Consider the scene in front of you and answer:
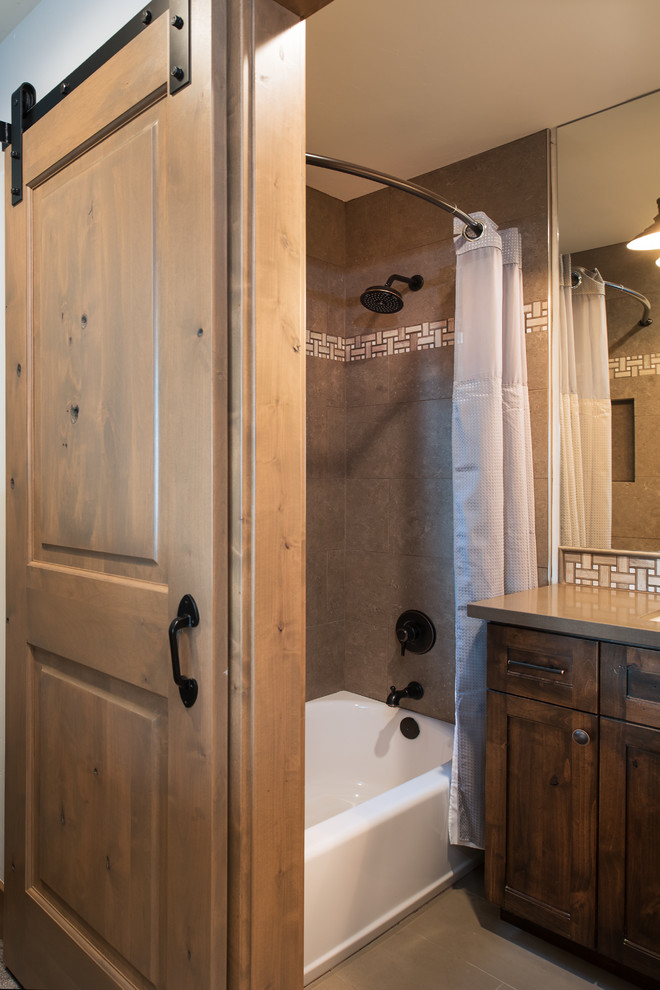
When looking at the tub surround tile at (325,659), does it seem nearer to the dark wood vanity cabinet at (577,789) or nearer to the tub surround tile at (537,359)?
the dark wood vanity cabinet at (577,789)

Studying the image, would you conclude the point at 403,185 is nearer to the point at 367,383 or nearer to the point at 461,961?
the point at 367,383

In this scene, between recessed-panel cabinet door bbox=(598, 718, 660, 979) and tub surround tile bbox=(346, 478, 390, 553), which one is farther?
tub surround tile bbox=(346, 478, 390, 553)

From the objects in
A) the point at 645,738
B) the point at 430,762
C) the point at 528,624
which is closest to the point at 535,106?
the point at 528,624

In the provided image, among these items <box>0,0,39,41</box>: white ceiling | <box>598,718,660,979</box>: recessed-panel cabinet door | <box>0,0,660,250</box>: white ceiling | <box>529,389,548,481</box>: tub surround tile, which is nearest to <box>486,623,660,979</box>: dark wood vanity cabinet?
<box>598,718,660,979</box>: recessed-panel cabinet door

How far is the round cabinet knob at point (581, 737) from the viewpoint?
1.67 metres

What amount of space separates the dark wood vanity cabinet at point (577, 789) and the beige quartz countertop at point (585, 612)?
0.04 meters

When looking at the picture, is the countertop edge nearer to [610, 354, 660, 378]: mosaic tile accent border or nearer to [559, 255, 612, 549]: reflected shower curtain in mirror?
[559, 255, 612, 549]: reflected shower curtain in mirror

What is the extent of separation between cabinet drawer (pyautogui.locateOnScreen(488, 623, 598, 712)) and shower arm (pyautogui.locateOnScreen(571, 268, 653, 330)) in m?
1.08

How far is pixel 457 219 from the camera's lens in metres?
2.23

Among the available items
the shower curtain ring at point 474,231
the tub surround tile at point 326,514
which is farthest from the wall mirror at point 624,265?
the tub surround tile at point 326,514

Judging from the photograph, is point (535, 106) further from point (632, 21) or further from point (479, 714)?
point (479, 714)

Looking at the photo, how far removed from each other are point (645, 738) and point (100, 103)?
6.14ft

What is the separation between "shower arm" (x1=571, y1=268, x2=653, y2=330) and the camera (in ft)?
6.91

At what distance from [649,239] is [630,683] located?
54.8 inches
